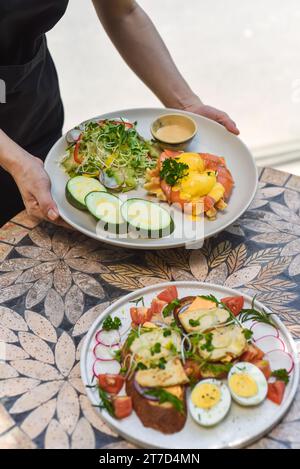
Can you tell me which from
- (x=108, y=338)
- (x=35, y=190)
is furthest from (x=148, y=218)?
(x=108, y=338)

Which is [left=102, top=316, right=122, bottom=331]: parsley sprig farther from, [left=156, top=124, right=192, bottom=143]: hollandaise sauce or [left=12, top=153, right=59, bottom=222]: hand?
[left=156, top=124, right=192, bottom=143]: hollandaise sauce

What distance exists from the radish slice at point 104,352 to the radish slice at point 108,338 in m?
0.01

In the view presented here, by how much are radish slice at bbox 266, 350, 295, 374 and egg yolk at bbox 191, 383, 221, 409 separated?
21cm

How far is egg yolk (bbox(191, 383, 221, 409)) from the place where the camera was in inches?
63.8

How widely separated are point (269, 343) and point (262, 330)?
0.05 meters

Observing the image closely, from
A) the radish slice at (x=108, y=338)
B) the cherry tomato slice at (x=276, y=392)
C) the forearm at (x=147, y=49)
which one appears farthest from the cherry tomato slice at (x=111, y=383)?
the forearm at (x=147, y=49)

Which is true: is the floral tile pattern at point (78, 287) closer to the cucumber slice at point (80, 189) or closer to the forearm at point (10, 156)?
the cucumber slice at point (80, 189)

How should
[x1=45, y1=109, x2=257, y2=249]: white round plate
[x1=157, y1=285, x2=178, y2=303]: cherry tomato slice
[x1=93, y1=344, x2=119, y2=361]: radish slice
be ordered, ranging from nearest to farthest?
[x1=93, y1=344, x2=119, y2=361]: radish slice < [x1=157, y1=285, x2=178, y2=303]: cherry tomato slice < [x1=45, y1=109, x2=257, y2=249]: white round plate

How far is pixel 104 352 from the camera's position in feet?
5.96

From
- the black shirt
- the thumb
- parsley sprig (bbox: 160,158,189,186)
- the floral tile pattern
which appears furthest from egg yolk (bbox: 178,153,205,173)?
the black shirt

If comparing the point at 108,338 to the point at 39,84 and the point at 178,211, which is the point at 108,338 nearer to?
the point at 178,211

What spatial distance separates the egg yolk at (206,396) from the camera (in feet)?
5.32

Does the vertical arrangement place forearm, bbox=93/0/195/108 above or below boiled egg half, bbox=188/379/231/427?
above

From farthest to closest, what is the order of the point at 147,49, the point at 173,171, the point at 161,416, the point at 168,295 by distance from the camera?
the point at 147,49 < the point at 173,171 < the point at 168,295 < the point at 161,416
